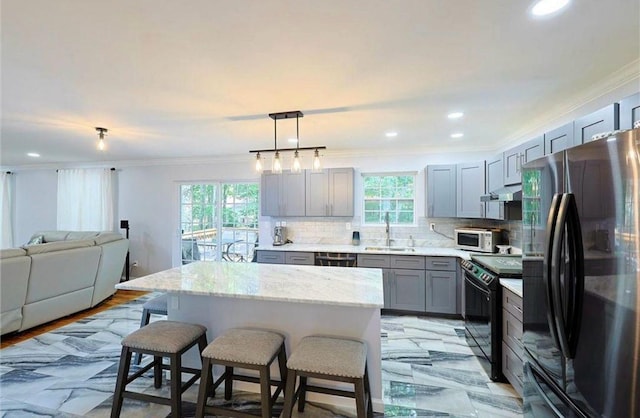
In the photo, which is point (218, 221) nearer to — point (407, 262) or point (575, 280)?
point (407, 262)

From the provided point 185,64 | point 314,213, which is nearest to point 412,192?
point 314,213

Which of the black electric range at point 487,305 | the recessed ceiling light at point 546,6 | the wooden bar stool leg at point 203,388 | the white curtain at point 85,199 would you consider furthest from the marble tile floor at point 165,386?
the white curtain at point 85,199

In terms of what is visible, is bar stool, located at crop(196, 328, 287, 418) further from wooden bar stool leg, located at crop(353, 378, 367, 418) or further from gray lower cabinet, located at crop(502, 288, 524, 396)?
gray lower cabinet, located at crop(502, 288, 524, 396)

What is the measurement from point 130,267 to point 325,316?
518 centimetres

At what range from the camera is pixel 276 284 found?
2170 millimetres

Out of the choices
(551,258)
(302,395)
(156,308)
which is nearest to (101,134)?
(156,308)

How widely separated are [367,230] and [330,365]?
318 cm

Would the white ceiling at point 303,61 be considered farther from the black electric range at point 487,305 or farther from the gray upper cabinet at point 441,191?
the black electric range at point 487,305

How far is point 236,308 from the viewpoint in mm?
2271

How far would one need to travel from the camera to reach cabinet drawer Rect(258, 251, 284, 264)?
430 centimetres

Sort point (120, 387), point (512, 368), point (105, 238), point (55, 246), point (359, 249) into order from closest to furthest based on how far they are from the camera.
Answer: point (120, 387), point (512, 368), point (55, 246), point (359, 249), point (105, 238)

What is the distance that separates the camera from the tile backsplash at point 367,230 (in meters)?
4.39

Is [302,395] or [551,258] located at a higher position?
[551,258]

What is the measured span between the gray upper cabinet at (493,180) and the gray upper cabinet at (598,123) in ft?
4.54
